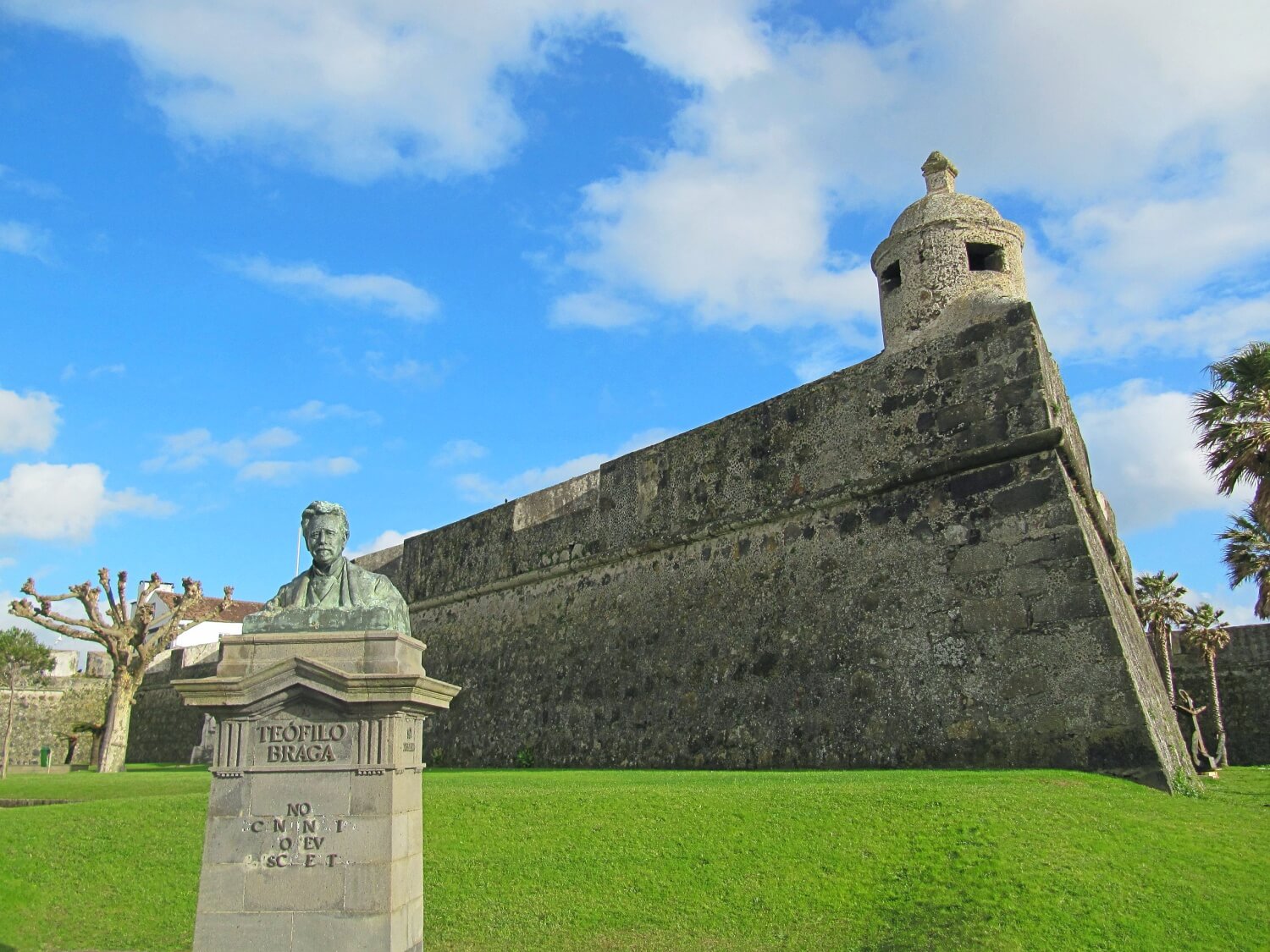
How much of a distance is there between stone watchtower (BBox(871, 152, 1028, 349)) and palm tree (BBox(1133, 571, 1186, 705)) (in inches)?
454

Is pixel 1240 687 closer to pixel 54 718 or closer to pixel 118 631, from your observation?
pixel 118 631

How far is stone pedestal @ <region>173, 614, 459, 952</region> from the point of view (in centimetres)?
445

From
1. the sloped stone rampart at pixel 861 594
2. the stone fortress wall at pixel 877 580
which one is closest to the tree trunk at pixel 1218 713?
the sloped stone rampart at pixel 861 594

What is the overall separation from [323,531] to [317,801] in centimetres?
145

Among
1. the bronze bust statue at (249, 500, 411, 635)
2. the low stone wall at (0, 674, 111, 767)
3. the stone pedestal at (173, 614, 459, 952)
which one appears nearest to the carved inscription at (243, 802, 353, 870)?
the stone pedestal at (173, 614, 459, 952)

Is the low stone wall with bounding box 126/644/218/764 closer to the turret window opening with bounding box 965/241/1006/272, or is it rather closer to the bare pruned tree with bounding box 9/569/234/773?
the bare pruned tree with bounding box 9/569/234/773

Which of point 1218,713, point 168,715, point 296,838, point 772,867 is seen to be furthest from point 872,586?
point 168,715

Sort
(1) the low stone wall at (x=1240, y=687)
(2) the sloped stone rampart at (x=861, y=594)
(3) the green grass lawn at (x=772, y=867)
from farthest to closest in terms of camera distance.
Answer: (1) the low stone wall at (x=1240, y=687) → (2) the sloped stone rampart at (x=861, y=594) → (3) the green grass lawn at (x=772, y=867)

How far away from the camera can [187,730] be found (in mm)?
24797

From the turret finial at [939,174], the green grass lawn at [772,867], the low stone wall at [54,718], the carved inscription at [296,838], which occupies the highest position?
the turret finial at [939,174]

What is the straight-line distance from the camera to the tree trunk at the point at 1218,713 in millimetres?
Result: 18094

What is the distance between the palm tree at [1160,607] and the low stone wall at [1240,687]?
0.50 meters

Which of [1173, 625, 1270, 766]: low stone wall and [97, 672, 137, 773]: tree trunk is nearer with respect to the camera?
[97, 672, 137, 773]: tree trunk

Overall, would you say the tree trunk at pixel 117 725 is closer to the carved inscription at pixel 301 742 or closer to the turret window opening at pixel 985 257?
the carved inscription at pixel 301 742
